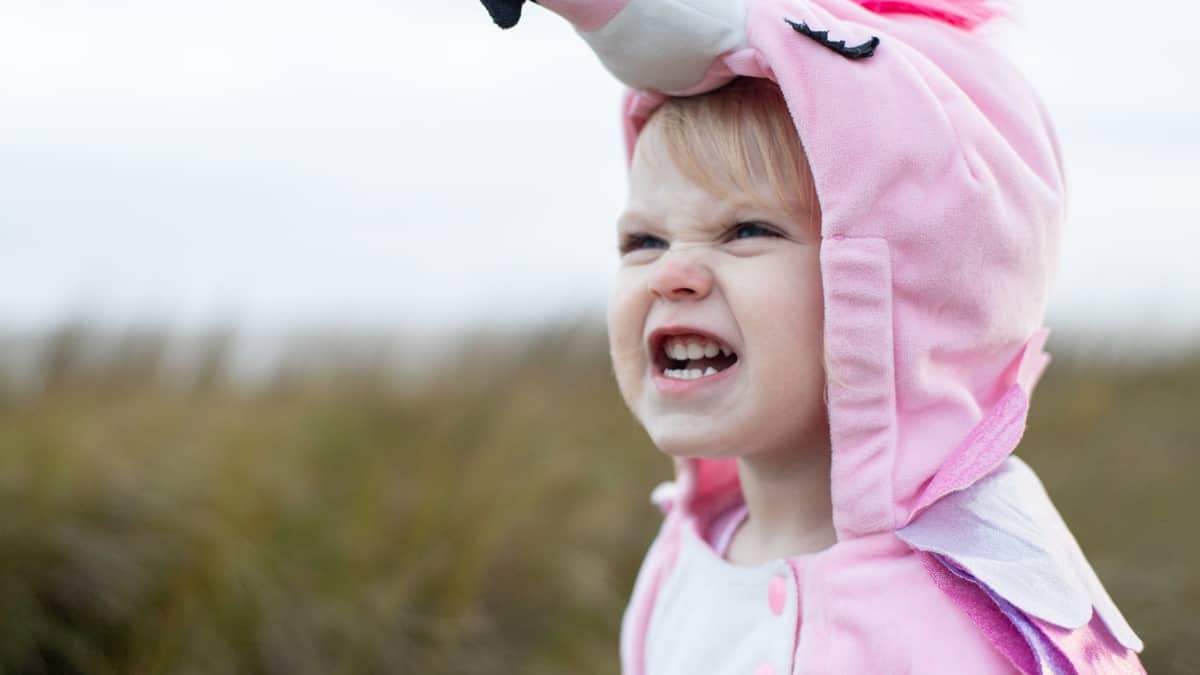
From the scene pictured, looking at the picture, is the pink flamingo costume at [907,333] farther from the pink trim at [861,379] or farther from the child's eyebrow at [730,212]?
the child's eyebrow at [730,212]

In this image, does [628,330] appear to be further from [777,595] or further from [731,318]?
[777,595]

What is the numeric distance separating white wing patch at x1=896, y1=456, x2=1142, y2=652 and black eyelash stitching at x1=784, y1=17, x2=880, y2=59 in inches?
26.8

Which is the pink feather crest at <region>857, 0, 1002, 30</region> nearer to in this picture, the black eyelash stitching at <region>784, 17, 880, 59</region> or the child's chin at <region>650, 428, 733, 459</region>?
the black eyelash stitching at <region>784, 17, 880, 59</region>

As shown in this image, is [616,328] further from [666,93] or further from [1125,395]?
[1125,395]

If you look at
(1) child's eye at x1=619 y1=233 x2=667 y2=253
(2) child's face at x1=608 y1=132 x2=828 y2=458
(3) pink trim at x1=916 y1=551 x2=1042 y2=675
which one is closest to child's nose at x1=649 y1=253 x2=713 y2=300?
(2) child's face at x1=608 y1=132 x2=828 y2=458

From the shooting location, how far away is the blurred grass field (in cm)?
389

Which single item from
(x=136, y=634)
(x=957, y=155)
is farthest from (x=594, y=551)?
(x=957, y=155)

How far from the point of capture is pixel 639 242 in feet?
7.30

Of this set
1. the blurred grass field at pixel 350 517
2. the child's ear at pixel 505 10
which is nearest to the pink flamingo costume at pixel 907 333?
the child's ear at pixel 505 10

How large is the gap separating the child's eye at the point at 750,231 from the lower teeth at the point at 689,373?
21 centimetres

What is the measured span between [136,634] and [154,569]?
0.20 m

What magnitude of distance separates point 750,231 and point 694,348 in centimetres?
20

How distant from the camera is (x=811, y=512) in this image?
86.3 inches

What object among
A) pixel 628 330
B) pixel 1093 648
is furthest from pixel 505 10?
pixel 1093 648
